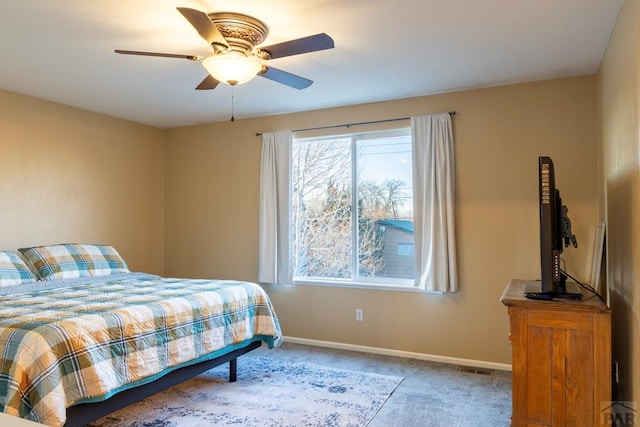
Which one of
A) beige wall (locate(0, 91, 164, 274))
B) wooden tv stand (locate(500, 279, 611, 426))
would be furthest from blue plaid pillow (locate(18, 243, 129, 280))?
wooden tv stand (locate(500, 279, 611, 426))

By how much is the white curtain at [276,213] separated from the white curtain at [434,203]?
1.33 meters

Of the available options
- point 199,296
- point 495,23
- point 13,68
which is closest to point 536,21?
point 495,23

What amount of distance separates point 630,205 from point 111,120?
4729 millimetres

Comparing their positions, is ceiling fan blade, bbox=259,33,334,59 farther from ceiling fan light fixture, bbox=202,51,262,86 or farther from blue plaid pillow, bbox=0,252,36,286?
blue plaid pillow, bbox=0,252,36,286

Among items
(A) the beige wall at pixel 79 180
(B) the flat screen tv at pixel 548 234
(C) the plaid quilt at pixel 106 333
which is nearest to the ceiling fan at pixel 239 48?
(B) the flat screen tv at pixel 548 234

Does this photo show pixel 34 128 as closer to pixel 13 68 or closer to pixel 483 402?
pixel 13 68

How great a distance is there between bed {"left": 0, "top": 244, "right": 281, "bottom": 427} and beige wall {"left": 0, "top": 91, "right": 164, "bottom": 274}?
47 centimetres

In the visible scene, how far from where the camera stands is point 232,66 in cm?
244

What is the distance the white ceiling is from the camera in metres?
2.41

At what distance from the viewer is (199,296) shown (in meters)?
3.01

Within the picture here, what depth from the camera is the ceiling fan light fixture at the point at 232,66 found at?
242cm

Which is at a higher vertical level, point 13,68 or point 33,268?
point 13,68

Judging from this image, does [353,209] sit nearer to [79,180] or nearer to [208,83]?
[208,83]

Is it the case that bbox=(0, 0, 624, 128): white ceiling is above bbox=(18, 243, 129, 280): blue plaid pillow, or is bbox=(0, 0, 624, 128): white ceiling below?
above
